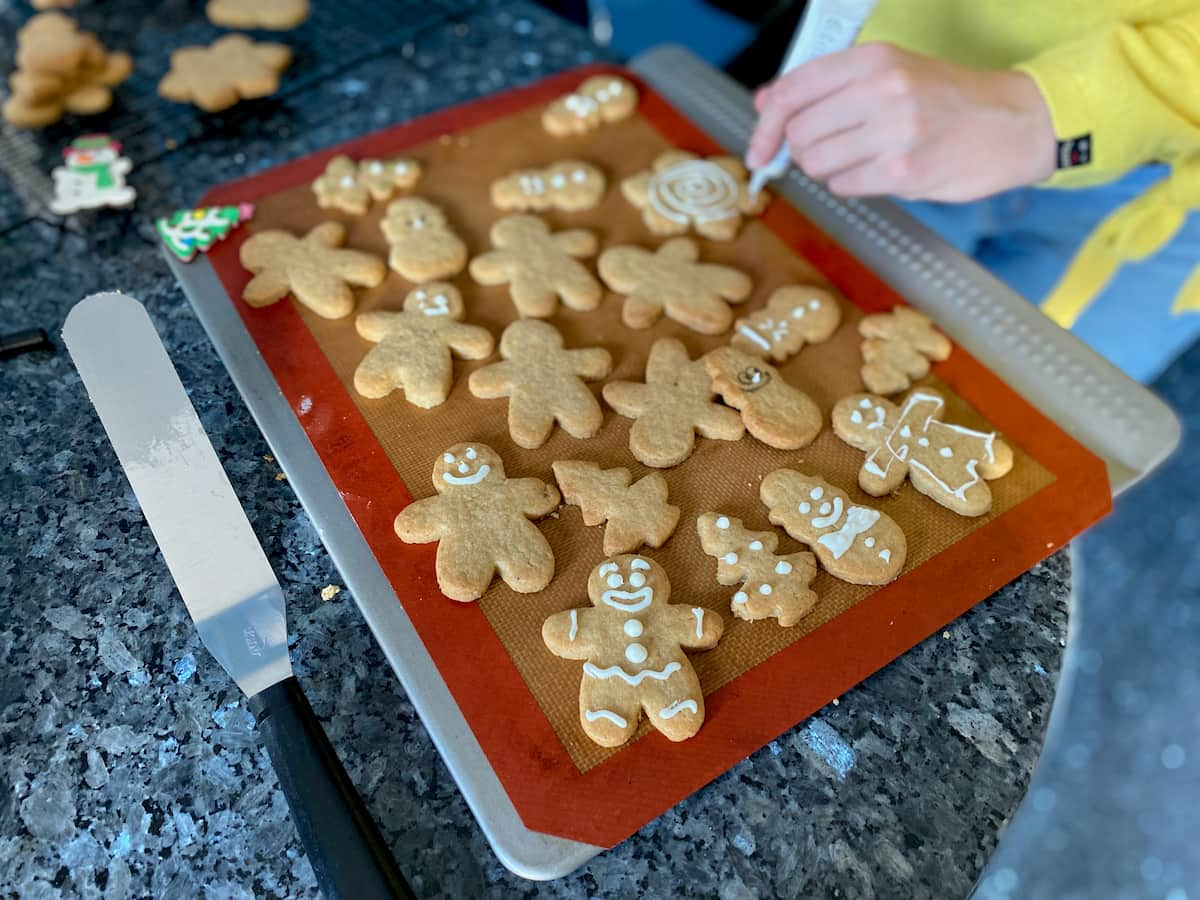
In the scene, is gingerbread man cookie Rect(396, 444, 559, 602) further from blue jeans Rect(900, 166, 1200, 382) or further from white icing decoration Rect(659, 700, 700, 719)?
blue jeans Rect(900, 166, 1200, 382)

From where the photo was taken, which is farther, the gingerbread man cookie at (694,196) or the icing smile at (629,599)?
the gingerbread man cookie at (694,196)

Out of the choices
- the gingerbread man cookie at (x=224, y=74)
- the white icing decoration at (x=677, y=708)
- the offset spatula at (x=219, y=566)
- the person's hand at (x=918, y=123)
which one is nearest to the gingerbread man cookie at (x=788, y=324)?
the person's hand at (x=918, y=123)

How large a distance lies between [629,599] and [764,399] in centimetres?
21

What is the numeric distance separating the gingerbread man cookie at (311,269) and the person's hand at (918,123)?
405 millimetres

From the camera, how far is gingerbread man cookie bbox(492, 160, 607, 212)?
2.78 feet

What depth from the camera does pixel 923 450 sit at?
683mm

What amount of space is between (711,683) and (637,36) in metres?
1.02

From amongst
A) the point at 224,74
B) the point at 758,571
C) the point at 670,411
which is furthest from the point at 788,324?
the point at 224,74

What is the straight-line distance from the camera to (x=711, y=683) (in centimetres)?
57

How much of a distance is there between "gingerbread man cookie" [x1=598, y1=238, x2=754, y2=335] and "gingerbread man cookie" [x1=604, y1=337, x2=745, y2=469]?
5 cm

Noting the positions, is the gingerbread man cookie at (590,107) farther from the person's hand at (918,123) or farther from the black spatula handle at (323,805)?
the black spatula handle at (323,805)

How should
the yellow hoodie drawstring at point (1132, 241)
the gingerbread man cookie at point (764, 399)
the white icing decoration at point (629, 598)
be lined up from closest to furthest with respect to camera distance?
the white icing decoration at point (629, 598)
the gingerbread man cookie at point (764, 399)
the yellow hoodie drawstring at point (1132, 241)

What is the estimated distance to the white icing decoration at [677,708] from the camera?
547 mm

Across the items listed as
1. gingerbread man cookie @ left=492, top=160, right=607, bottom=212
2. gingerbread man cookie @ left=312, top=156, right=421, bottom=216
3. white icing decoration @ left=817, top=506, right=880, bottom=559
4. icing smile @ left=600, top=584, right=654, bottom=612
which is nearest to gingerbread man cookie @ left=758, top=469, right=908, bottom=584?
white icing decoration @ left=817, top=506, right=880, bottom=559
